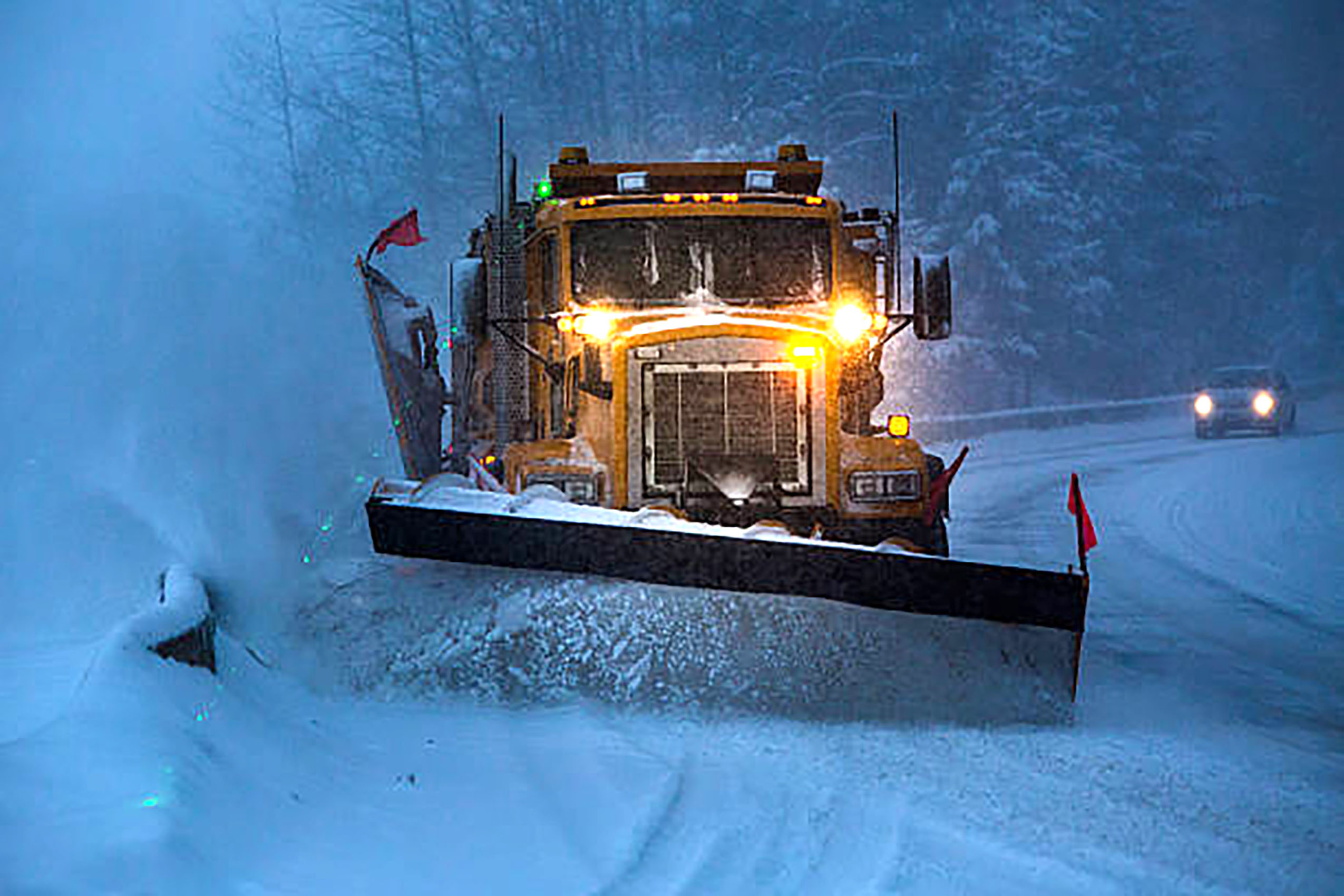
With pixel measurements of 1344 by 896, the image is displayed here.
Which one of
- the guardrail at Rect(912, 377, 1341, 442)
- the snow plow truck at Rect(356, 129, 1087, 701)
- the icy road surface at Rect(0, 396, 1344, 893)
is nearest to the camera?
the icy road surface at Rect(0, 396, 1344, 893)

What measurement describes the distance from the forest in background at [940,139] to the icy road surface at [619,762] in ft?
101

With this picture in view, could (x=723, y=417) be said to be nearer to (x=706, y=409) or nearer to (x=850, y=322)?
(x=706, y=409)

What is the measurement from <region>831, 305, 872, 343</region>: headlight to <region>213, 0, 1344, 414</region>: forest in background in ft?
92.1

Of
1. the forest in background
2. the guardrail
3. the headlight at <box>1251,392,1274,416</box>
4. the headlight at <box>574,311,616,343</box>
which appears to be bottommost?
the guardrail

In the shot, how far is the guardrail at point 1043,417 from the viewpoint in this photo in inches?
1093

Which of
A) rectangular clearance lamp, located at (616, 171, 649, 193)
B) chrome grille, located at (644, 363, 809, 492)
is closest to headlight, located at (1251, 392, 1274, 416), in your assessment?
rectangular clearance lamp, located at (616, 171, 649, 193)

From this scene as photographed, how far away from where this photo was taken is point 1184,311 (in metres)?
43.2

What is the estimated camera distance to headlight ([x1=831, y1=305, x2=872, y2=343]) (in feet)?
22.8

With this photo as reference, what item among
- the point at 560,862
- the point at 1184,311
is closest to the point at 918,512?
the point at 560,862

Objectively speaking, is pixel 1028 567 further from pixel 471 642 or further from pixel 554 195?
pixel 554 195

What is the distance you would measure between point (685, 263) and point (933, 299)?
1554mm

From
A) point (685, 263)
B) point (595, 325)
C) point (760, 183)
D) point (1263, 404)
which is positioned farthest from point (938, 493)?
point (1263, 404)

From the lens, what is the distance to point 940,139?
42250mm

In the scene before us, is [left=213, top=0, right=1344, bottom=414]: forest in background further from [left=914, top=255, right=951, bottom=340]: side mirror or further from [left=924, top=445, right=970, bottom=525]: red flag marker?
[left=924, top=445, right=970, bottom=525]: red flag marker
